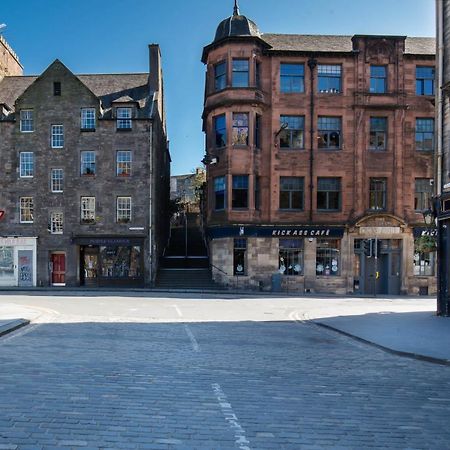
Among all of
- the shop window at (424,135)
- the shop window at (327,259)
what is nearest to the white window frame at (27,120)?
the shop window at (327,259)

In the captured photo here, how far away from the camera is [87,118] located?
35844 mm

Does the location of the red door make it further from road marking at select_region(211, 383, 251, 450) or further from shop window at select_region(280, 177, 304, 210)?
road marking at select_region(211, 383, 251, 450)

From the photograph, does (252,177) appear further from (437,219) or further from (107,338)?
(107,338)

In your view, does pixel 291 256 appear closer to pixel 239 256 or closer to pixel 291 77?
pixel 239 256

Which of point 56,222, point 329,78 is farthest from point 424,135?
point 56,222

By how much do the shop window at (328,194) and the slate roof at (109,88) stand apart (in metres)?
12.7

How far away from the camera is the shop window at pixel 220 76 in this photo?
33.6 m

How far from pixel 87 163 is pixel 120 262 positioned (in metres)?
7.05

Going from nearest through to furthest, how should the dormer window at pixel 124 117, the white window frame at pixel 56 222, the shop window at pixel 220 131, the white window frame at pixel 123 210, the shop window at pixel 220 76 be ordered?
the shop window at pixel 220 131
the shop window at pixel 220 76
the white window frame at pixel 123 210
the white window frame at pixel 56 222
the dormer window at pixel 124 117

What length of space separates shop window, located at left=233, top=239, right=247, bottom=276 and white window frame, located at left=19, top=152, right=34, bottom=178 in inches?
583

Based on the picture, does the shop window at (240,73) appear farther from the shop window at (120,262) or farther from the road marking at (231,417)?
the road marking at (231,417)

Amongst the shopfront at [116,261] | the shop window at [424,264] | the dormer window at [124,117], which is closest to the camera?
the shop window at [424,264]

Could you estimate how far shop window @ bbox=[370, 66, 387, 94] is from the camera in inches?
1345

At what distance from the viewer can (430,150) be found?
112 ft
